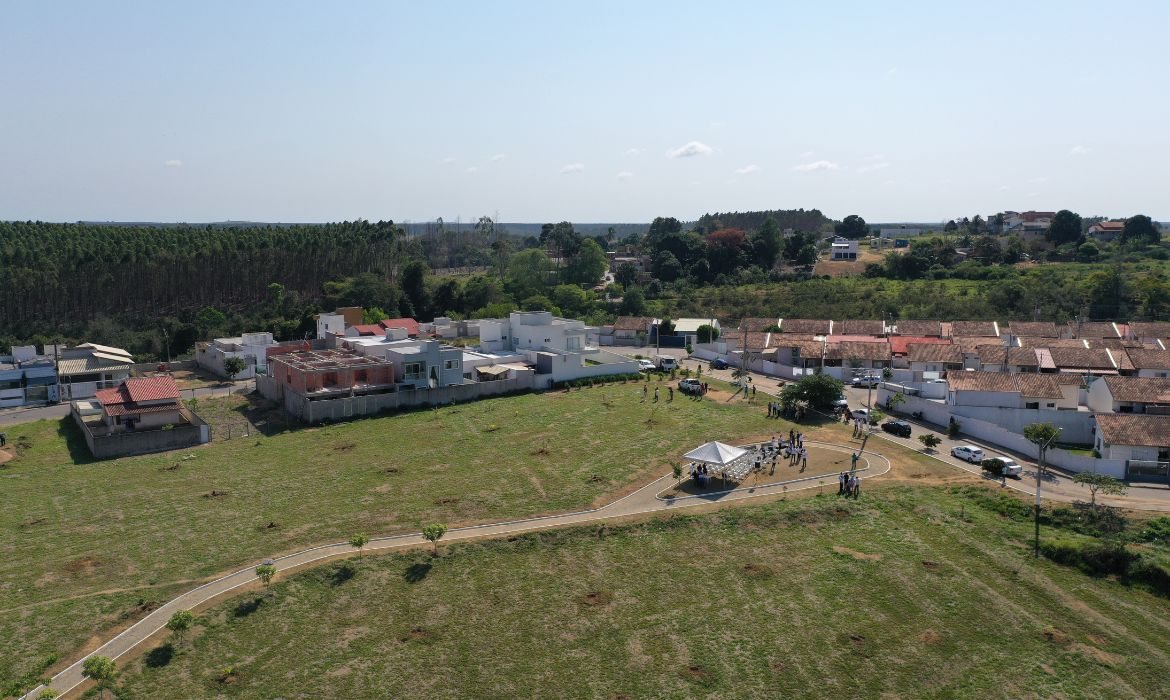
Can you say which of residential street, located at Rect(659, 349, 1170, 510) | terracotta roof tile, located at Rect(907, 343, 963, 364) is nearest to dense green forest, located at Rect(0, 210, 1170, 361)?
terracotta roof tile, located at Rect(907, 343, 963, 364)

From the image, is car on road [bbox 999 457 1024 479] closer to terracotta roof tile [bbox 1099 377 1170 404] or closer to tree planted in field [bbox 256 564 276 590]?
terracotta roof tile [bbox 1099 377 1170 404]

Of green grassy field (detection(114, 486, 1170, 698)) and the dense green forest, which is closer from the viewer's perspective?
green grassy field (detection(114, 486, 1170, 698))

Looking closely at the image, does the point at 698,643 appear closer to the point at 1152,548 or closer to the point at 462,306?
the point at 1152,548

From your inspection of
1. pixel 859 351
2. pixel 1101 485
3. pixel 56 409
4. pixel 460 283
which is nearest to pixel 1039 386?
pixel 1101 485

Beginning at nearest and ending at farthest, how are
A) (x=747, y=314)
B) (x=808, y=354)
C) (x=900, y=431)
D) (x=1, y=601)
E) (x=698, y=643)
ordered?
(x=698, y=643) < (x=1, y=601) < (x=900, y=431) < (x=808, y=354) < (x=747, y=314)

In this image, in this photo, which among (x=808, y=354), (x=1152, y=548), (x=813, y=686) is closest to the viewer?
(x=813, y=686)

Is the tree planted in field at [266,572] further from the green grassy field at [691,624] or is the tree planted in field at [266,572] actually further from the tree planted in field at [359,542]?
the tree planted in field at [359,542]

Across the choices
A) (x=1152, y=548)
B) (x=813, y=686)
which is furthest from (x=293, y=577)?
(x=1152, y=548)
